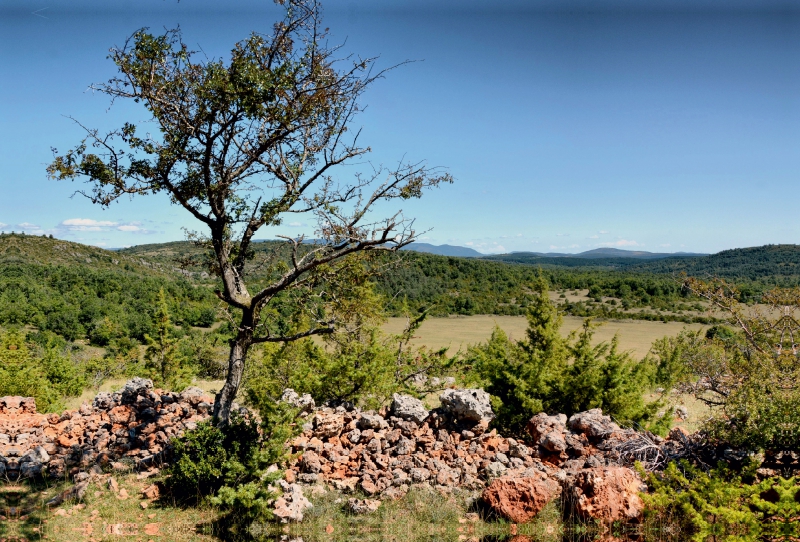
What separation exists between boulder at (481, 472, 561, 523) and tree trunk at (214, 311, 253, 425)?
4196mm

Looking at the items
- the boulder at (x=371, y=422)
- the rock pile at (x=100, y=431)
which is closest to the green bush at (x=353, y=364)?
the boulder at (x=371, y=422)

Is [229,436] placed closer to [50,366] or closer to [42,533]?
[42,533]

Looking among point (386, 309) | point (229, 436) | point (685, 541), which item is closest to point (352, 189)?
point (229, 436)

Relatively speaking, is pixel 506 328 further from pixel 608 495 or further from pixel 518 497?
pixel 608 495

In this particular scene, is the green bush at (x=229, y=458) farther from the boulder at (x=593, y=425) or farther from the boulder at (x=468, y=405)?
the boulder at (x=593, y=425)

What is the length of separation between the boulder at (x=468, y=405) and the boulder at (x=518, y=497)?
2439 mm

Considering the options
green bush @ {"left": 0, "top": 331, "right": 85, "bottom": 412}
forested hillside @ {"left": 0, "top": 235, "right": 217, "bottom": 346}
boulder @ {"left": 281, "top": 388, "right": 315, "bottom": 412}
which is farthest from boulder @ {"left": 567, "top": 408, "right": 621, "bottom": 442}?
forested hillside @ {"left": 0, "top": 235, "right": 217, "bottom": 346}

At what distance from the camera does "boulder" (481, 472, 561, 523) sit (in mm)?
6090

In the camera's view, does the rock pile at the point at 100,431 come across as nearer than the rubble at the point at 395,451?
No

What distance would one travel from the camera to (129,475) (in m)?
7.58

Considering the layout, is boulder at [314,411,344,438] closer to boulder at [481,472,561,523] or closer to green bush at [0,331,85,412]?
boulder at [481,472,561,523]

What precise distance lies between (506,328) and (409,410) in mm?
54365

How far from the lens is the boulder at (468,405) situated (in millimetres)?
8805

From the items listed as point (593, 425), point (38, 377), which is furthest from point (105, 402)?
point (593, 425)
